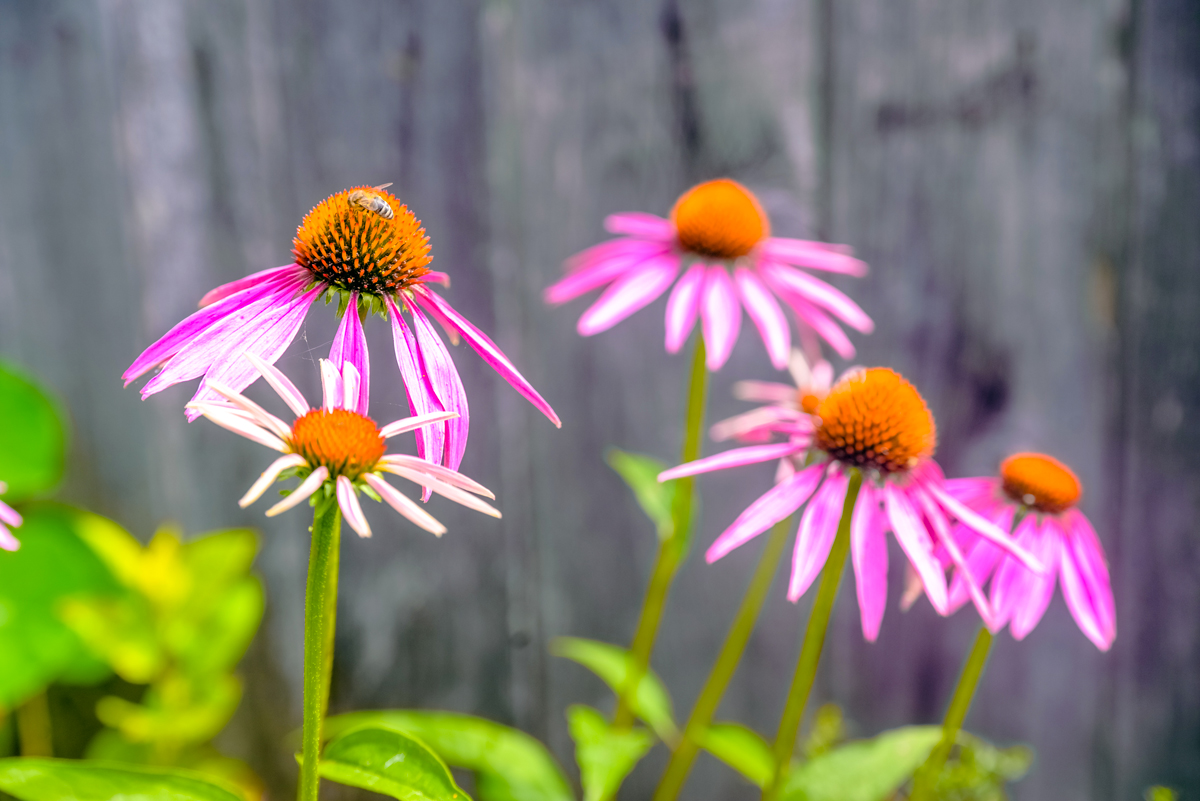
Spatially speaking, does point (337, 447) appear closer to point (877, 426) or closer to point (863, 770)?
point (877, 426)

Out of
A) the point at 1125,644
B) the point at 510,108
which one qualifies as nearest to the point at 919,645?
the point at 1125,644

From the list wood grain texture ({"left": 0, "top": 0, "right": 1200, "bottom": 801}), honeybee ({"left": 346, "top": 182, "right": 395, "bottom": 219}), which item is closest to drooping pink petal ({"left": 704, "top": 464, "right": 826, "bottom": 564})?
honeybee ({"left": 346, "top": 182, "right": 395, "bottom": 219})

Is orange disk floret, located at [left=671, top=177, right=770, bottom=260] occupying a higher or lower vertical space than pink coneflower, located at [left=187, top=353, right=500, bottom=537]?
higher

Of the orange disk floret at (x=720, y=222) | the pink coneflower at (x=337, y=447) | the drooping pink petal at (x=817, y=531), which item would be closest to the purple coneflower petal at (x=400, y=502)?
the pink coneflower at (x=337, y=447)

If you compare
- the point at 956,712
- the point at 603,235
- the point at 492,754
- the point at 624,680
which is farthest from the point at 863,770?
the point at 603,235

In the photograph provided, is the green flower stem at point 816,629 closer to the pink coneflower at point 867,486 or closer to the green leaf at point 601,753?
the pink coneflower at point 867,486

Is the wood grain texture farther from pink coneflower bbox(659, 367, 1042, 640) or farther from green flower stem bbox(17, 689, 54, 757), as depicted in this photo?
pink coneflower bbox(659, 367, 1042, 640)
